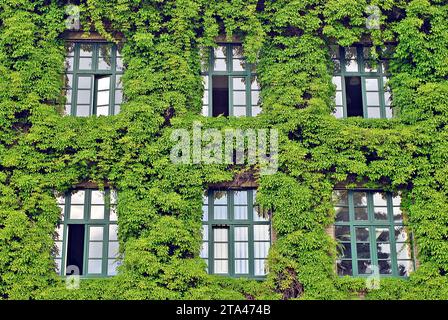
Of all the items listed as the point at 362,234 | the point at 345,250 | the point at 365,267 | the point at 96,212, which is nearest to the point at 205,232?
the point at 96,212

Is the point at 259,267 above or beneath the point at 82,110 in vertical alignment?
beneath

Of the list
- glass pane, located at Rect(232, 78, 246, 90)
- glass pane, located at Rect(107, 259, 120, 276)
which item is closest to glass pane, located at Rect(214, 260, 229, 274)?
glass pane, located at Rect(107, 259, 120, 276)

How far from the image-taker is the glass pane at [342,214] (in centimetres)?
1748

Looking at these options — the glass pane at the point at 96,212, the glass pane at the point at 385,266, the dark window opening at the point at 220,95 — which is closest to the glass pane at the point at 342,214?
the glass pane at the point at 385,266

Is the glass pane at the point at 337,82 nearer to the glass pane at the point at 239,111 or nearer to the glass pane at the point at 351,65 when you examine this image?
the glass pane at the point at 351,65

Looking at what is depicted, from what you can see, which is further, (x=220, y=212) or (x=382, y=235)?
(x=220, y=212)

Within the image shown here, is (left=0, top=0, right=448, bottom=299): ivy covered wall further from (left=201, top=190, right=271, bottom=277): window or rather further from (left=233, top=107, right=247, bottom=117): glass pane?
(left=233, top=107, right=247, bottom=117): glass pane

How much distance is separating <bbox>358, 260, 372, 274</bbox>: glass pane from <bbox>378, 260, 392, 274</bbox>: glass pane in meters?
0.24

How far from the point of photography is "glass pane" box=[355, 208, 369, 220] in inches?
690

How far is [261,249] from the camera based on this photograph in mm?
17281

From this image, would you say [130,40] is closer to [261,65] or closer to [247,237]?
[261,65]

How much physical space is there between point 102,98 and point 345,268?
7.59 m

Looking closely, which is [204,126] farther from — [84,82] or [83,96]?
[84,82]
